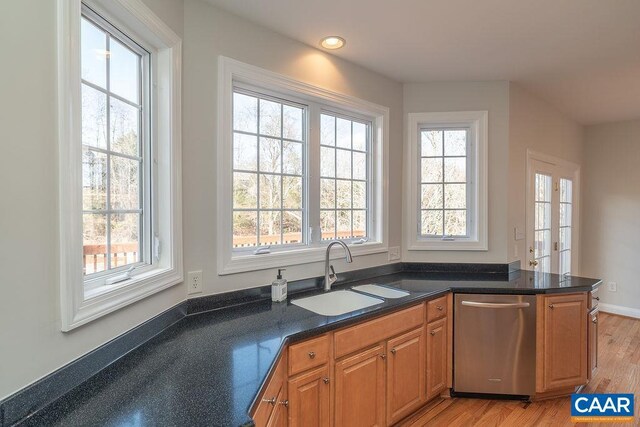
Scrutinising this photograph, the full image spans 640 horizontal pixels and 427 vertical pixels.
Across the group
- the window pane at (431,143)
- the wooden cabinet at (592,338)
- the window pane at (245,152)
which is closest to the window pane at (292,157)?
the window pane at (245,152)

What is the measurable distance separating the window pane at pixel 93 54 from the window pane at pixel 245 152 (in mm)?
813

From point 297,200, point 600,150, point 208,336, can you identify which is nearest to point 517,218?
point 297,200

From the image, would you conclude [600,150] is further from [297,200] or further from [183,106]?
[183,106]

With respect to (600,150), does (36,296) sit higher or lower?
lower

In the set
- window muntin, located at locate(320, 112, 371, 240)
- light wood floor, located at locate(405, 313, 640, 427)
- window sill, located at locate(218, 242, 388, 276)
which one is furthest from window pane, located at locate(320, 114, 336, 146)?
light wood floor, located at locate(405, 313, 640, 427)

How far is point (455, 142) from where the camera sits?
10.00 feet

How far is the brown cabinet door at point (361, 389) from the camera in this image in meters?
1.73

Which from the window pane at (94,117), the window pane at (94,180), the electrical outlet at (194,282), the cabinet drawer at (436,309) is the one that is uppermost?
the window pane at (94,117)

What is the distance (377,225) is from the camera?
2854mm

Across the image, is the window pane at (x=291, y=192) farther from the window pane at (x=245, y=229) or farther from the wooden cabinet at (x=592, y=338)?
the wooden cabinet at (x=592, y=338)

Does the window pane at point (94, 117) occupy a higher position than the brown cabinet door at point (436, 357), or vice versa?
the window pane at point (94, 117)

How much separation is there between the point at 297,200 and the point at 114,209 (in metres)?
1.23

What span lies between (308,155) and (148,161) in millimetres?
1106

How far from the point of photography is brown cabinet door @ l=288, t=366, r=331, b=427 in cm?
151
